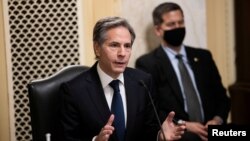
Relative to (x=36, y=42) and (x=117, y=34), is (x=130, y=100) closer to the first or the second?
(x=117, y=34)

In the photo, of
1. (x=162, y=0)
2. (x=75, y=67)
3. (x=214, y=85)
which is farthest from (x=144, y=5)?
(x=75, y=67)

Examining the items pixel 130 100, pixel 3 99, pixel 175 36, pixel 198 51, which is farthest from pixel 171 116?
pixel 3 99

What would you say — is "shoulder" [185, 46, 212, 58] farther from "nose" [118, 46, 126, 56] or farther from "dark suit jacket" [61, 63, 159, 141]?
"nose" [118, 46, 126, 56]

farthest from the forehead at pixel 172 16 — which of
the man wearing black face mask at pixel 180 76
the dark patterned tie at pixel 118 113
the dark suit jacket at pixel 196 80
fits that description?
the dark patterned tie at pixel 118 113

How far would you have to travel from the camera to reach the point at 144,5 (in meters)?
2.96

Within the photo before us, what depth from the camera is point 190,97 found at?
275cm

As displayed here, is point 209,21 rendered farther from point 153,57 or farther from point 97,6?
point 97,6

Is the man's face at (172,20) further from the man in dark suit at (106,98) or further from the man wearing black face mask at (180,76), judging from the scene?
the man in dark suit at (106,98)

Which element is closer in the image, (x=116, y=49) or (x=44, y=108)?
(x=116, y=49)

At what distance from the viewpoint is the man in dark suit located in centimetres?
194

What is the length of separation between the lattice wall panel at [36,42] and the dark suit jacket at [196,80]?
1.71 ft

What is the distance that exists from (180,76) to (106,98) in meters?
0.91

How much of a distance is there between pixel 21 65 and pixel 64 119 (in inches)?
36.4

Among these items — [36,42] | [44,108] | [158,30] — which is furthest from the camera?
[158,30]
